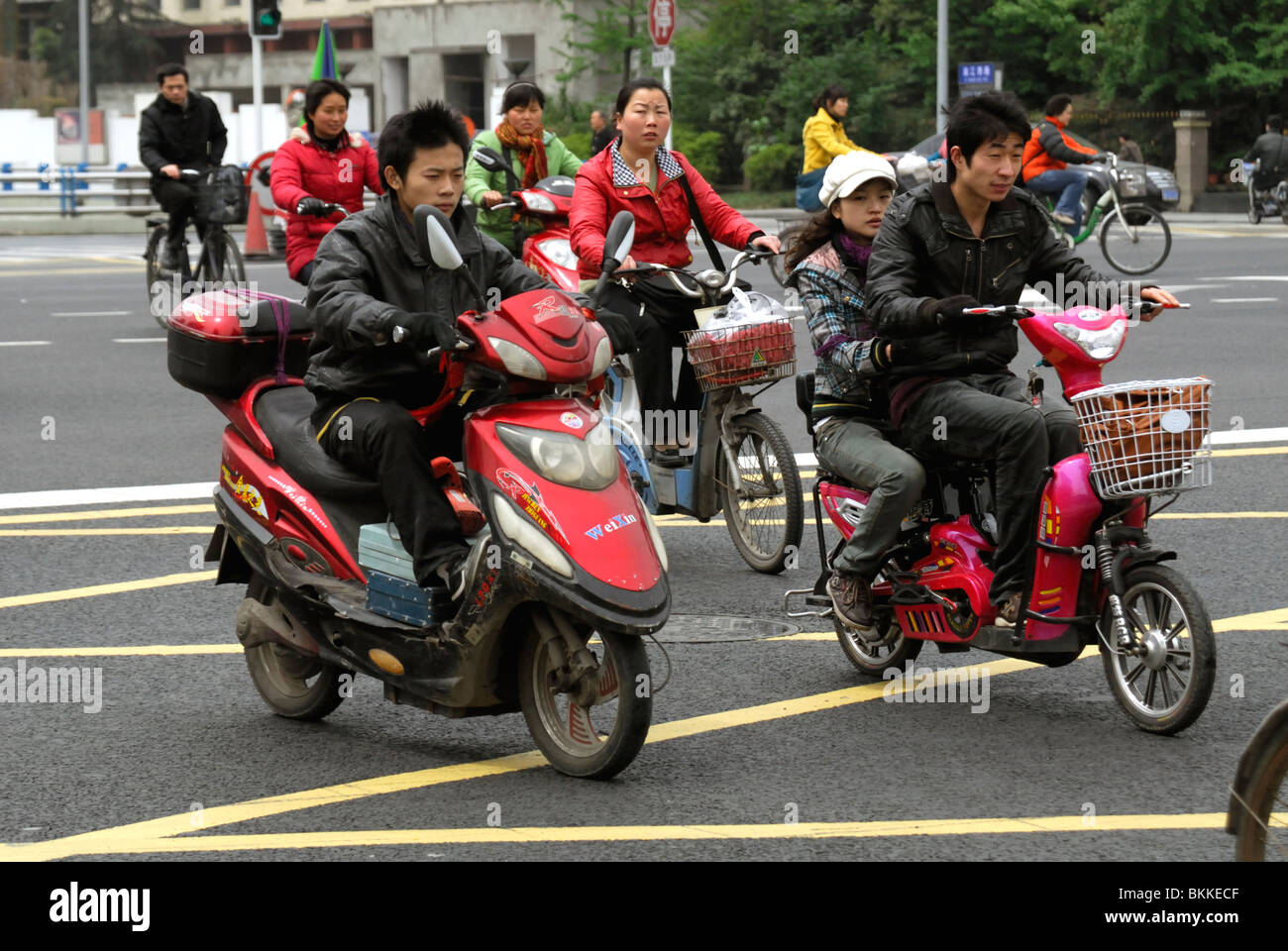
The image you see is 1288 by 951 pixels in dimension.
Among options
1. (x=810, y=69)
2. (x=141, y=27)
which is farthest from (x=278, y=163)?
(x=141, y=27)

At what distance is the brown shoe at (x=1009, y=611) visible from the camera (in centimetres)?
584

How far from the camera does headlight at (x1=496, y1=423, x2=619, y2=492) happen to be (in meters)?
5.20

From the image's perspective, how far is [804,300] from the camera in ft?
21.3

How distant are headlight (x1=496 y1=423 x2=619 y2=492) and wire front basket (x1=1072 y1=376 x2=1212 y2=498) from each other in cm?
134

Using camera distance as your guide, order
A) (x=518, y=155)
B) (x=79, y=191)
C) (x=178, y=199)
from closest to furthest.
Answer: (x=518, y=155), (x=178, y=199), (x=79, y=191)

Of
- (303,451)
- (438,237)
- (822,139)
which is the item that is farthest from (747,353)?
(822,139)

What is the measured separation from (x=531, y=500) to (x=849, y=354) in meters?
1.44

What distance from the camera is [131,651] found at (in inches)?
269

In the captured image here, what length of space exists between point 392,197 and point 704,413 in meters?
2.94

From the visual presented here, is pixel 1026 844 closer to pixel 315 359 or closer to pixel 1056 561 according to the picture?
pixel 1056 561

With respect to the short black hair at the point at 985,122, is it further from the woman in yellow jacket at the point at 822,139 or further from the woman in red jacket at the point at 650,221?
the woman in yellow jacket at the point at 822,139

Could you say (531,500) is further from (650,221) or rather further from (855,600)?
(650,221)

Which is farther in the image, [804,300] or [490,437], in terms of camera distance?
[804,300]

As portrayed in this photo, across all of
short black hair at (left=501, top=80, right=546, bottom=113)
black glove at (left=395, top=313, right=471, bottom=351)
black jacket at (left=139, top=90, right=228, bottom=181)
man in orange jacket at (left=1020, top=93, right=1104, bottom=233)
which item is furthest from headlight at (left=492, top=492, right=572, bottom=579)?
man in orange jacket at (left=1020, top=93, right=1104, bottom=233)
